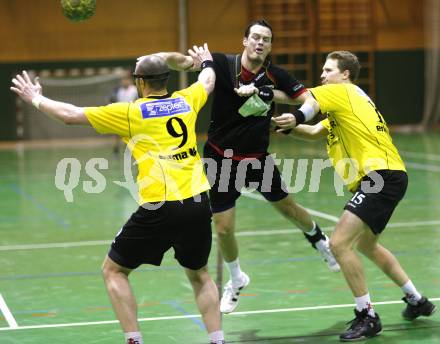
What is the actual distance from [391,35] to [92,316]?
22.1 m

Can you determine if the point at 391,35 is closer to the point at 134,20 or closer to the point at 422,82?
the point at 422,82

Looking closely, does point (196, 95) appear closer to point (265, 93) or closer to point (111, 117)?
point (111, 117)

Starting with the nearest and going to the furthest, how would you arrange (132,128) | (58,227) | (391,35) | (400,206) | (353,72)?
(132,128) → (353,72) → (58,227) → (400,206) → (391,35)

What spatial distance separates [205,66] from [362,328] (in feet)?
8.23

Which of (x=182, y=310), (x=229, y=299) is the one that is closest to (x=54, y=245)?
(x=182, y=310)

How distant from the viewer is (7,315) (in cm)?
801

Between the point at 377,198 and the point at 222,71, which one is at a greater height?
the point at 222,71

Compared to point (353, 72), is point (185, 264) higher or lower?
lower

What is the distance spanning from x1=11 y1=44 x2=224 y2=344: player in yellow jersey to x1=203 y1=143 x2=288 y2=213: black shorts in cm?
178

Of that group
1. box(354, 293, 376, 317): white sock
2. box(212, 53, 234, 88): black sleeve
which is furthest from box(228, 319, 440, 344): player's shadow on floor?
box(212, 53, 234, 88): black sleeve

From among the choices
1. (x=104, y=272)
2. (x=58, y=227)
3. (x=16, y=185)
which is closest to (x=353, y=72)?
(x=104, y=272)

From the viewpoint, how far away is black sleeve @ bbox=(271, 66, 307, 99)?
8000mm

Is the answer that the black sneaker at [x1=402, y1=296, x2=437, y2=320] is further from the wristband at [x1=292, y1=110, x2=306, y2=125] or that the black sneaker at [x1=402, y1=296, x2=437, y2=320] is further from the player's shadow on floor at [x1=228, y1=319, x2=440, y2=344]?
the wristband at [x1=292, y1=110, x2=306, y2=125]

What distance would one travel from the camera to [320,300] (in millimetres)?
8344
